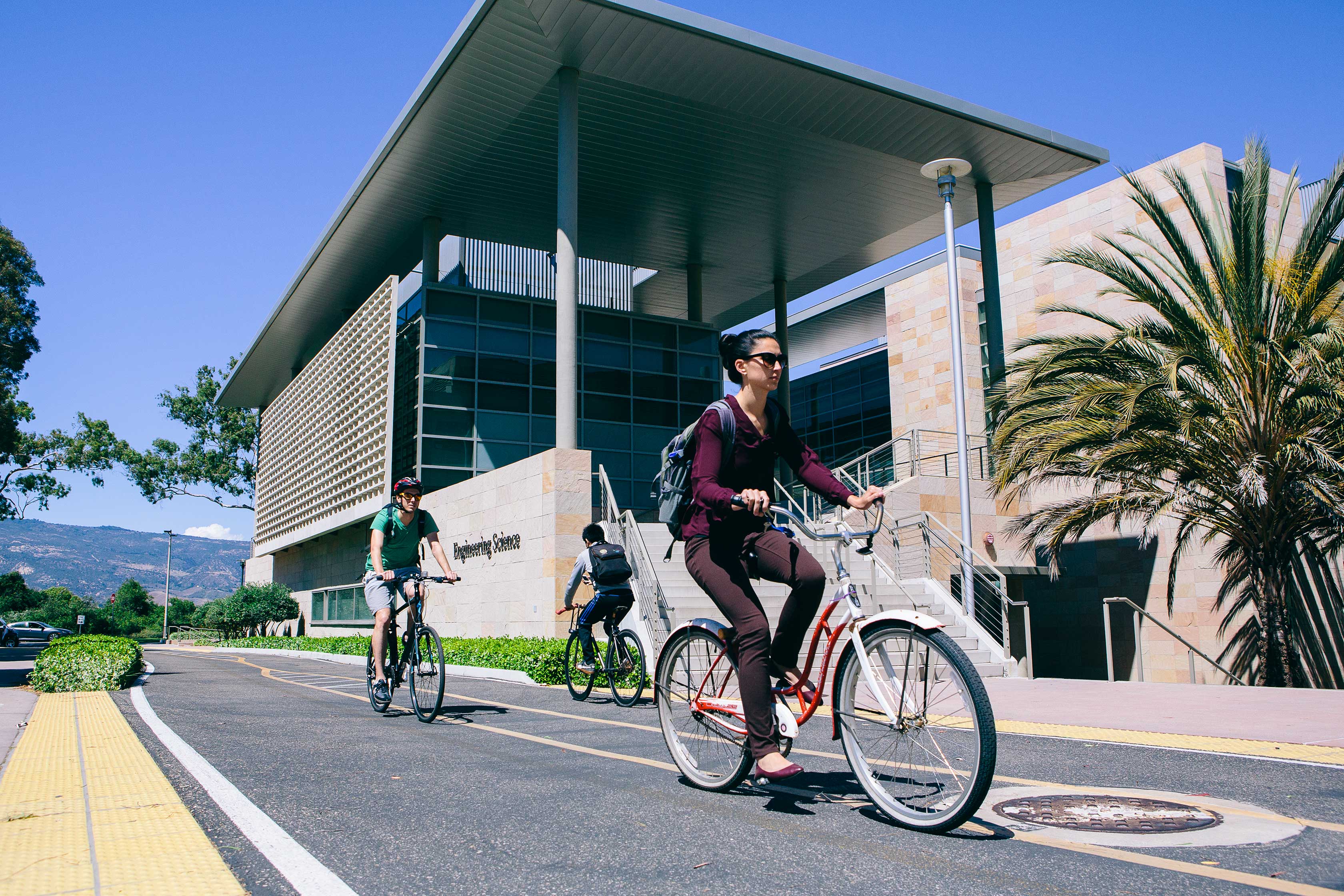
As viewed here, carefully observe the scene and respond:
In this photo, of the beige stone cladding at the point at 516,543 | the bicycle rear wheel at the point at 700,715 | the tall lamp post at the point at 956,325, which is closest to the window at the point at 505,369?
the beige stone cladding at the point at 516,543

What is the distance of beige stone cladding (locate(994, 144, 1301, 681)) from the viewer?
752 inches

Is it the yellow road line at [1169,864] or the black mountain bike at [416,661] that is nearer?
the yellow road line at [1169,864]

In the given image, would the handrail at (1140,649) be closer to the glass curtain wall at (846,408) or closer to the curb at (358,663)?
the curb at (358,663)

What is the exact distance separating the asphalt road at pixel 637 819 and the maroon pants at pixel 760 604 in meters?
0.43

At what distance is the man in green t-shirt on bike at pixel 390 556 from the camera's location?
8.03 m

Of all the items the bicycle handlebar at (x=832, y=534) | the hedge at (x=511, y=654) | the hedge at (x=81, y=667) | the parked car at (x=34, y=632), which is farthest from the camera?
the parked car at (x=34, y=632)

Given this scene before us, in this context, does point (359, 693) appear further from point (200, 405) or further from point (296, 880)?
point (200, 405)

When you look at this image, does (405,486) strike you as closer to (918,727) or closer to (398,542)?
(398,542)

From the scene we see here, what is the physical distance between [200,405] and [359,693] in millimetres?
52174

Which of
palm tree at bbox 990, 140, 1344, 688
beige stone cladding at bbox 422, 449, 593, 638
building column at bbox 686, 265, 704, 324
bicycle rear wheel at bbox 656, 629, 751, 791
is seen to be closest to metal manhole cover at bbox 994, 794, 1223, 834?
bicycle rear wheel at bbox 656, 629, 751, 791

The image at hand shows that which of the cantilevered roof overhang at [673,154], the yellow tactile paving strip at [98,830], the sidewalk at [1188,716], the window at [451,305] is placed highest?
the cantilevered roof overhang at [673,154]

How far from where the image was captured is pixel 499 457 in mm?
26328

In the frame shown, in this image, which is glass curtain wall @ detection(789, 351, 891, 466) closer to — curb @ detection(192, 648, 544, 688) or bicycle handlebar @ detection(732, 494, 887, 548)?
curb @ detection(192, 648, 544, 688)

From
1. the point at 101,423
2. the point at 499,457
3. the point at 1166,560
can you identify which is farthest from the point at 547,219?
the point at 101,423
